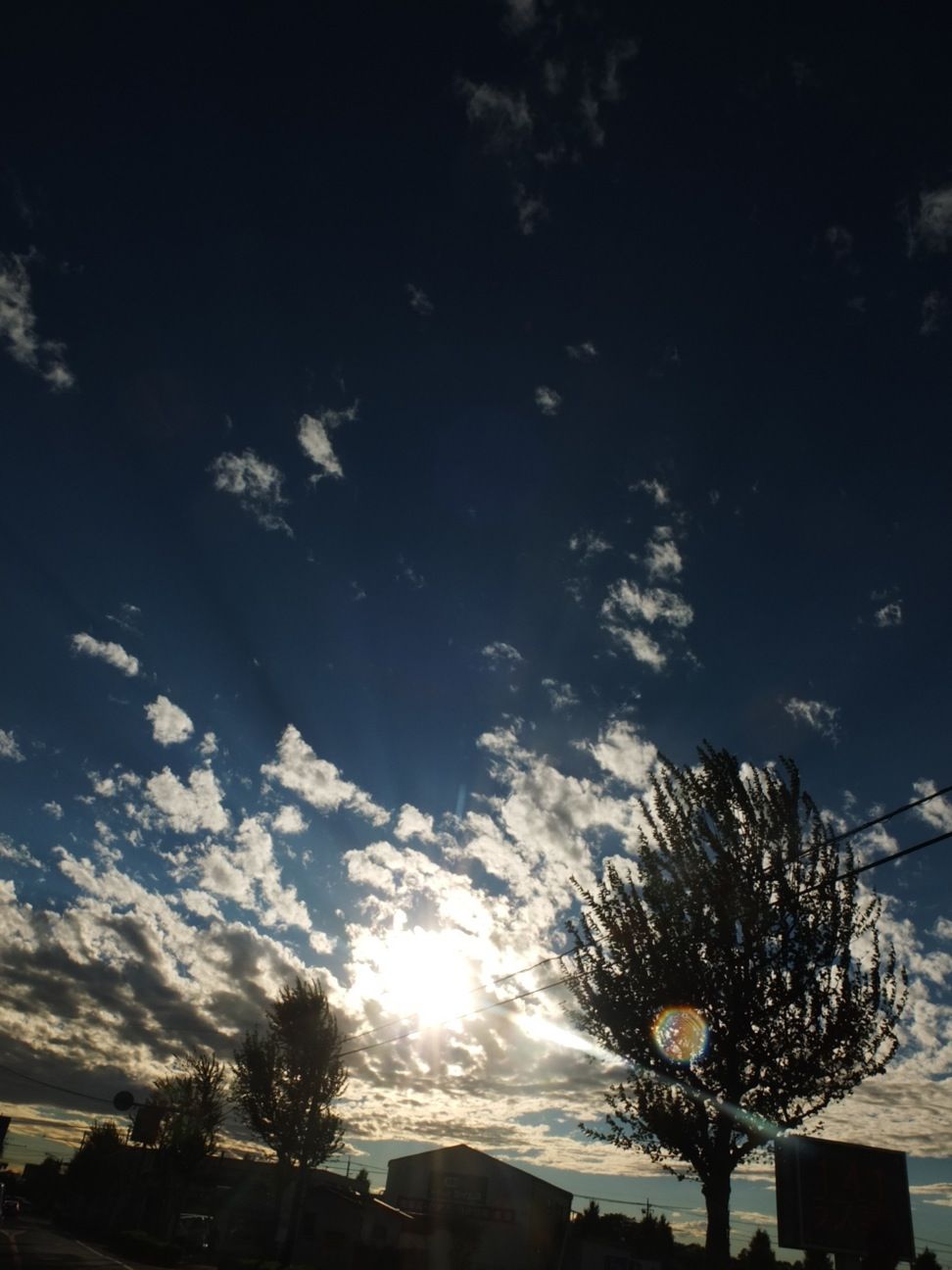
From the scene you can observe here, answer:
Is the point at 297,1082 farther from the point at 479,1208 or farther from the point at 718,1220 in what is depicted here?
the point at 718,1220

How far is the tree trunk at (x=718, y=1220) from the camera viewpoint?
1365cm

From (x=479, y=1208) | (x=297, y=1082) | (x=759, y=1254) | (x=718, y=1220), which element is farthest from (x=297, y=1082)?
(x=759, y=1254)

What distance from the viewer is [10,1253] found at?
2850 cm

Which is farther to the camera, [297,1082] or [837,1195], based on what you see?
[297,1082]

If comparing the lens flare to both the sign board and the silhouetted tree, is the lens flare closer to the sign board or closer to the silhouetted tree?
the sign board

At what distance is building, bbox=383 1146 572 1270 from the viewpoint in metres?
47.9

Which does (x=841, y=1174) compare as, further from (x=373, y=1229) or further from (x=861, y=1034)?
(x=373, y=1229)

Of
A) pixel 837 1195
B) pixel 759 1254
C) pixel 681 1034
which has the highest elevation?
pixel 681 1034

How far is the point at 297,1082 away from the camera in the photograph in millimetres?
40844

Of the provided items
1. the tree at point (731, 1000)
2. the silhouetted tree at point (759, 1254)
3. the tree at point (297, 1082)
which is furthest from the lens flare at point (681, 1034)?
the silhouetted tree at point (759, 1254)

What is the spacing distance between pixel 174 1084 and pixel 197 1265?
19.5 m

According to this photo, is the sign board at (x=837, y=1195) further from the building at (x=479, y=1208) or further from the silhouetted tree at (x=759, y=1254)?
the silhouetted tree at (x=759, y=1254)

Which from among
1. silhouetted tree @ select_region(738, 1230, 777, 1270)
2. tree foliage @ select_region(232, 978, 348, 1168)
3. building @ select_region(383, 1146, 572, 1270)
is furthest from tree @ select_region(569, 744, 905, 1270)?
silhouetted tree @ select_region(738, 1230, 777, 1270)

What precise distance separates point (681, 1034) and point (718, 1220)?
10.6 feet
